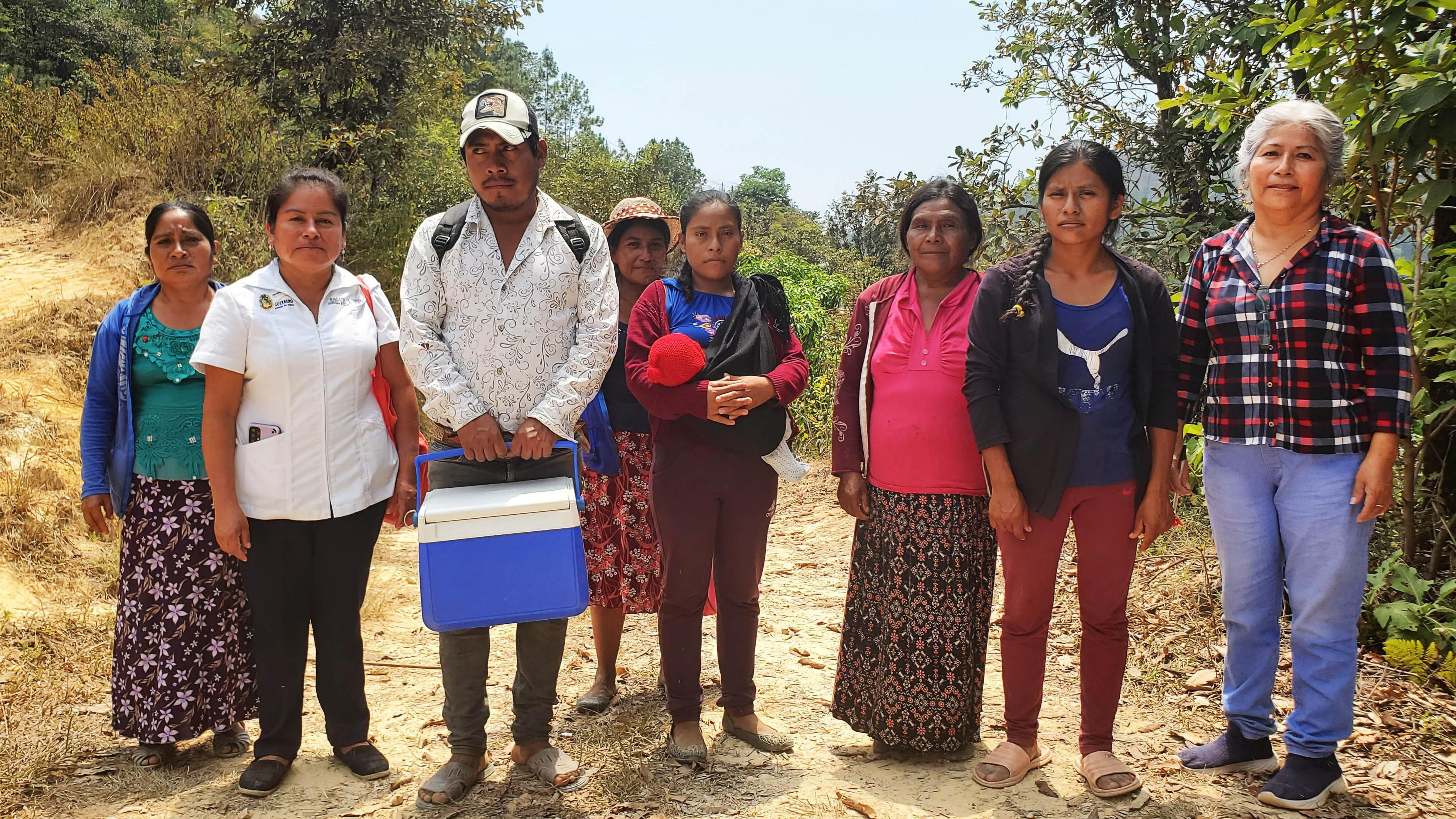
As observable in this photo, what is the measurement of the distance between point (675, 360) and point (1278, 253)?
188cm

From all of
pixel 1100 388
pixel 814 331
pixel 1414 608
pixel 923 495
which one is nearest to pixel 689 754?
pixel 923 495

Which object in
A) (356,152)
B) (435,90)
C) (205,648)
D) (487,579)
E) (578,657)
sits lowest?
(578,657)

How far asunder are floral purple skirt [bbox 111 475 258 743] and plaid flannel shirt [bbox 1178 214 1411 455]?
11.0 feet

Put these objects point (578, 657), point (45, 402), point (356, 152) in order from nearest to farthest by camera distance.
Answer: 1. point (578, 657)
2. point (45, 402)
3. point (356, 152)

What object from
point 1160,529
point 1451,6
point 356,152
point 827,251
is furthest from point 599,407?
point 827,251

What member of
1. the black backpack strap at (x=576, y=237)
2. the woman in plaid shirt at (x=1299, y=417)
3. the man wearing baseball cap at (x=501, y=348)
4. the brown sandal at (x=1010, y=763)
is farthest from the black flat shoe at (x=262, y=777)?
the woman in plaid shirt at (x=1299, y=417)

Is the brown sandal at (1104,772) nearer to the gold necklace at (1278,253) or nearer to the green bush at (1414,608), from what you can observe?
the green bush at (1414,608)

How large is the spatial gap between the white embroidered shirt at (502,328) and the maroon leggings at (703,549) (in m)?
0.41

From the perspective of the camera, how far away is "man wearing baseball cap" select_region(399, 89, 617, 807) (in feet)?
9.59

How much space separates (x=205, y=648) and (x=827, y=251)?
64.4 ft

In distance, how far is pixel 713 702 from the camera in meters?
3.81

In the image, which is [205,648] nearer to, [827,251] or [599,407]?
[599,407]

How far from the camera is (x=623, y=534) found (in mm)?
3799

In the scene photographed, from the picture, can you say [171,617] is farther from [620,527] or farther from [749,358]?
[749,358]
